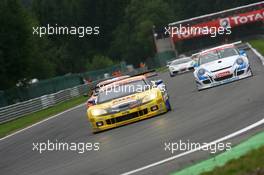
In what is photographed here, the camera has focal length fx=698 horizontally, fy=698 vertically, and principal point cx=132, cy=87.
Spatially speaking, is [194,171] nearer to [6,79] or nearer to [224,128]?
[224,128]

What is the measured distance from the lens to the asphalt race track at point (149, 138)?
9875 millimetres

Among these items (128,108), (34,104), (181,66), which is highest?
(128,108)

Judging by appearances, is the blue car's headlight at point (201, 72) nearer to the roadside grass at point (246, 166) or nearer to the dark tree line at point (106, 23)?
the roadside grass at point (246, 166)

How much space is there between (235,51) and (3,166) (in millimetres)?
10095

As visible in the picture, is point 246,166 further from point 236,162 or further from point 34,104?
point 34,104

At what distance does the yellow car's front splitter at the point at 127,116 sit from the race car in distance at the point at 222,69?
5252 millimetres

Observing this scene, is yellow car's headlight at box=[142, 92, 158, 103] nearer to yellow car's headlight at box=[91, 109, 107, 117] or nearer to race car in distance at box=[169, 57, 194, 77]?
yellow car's headlight at box=[91, 109, 107, 117]

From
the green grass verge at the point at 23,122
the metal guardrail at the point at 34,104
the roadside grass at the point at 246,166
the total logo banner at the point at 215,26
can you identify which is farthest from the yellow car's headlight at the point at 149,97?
the total logo banner at the point at 215,26

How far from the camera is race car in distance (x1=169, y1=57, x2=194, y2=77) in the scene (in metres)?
42.2

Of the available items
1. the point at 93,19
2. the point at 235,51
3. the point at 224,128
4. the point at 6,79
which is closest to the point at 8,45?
the point at 6,79

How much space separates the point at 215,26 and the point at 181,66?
34.2 m

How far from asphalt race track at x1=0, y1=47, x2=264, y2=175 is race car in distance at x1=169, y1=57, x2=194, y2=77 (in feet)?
78.8

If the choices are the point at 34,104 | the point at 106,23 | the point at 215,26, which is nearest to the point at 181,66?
the point at 34,104

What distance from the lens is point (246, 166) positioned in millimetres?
7031
